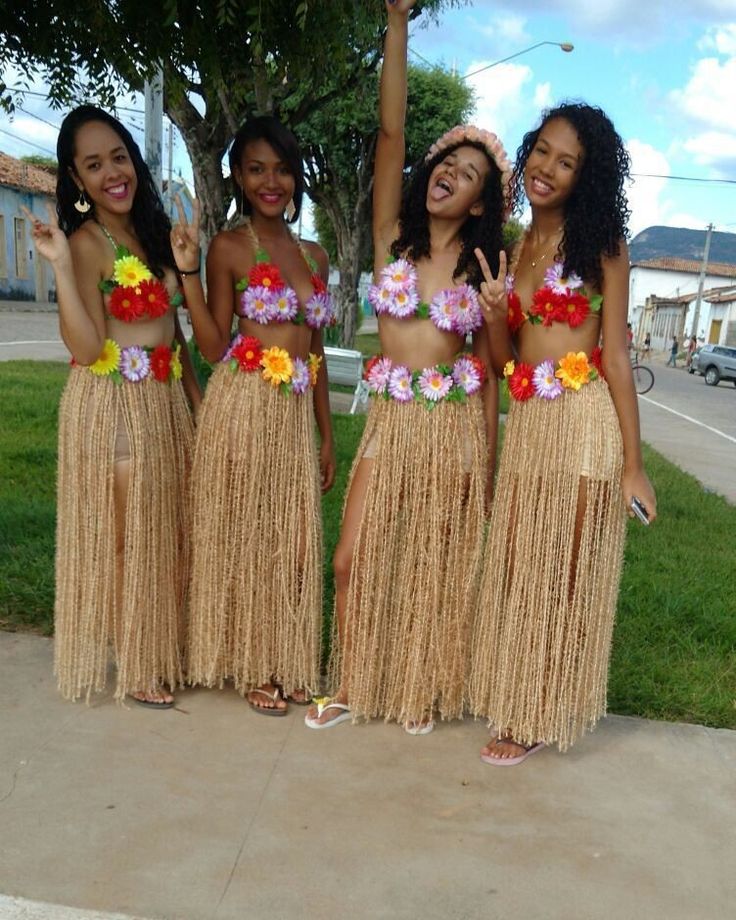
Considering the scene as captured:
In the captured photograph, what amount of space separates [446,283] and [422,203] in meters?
0.27

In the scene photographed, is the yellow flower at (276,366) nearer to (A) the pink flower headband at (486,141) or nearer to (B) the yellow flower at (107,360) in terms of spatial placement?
(B) the yellow flower at (107,360)

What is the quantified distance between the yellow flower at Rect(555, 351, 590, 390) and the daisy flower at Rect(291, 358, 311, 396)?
2.72 feet

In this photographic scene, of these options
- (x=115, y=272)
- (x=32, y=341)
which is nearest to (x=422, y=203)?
(x=115, y=272)

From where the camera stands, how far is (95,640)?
2.72m

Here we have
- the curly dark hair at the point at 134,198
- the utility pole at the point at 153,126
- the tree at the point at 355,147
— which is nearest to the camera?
the curly dark hair at the point at 134,198

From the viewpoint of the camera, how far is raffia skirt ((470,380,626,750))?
2.45 meters

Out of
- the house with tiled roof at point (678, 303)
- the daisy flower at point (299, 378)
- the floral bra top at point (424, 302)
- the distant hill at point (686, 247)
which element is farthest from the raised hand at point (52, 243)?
the distant hill at point (686, 247)

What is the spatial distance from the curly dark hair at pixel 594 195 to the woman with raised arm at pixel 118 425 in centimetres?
114

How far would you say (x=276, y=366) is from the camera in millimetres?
2648

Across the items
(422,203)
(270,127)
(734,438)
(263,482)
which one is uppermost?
(270,127)

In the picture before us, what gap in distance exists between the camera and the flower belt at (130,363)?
2.59m

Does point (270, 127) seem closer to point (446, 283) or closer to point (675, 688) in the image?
point (446, 283)

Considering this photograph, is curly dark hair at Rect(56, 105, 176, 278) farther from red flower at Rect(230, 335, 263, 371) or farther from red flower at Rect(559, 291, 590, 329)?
red flower at Rect(559, 291, 590, 329)

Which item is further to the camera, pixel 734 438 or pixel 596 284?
pixel 734 438
